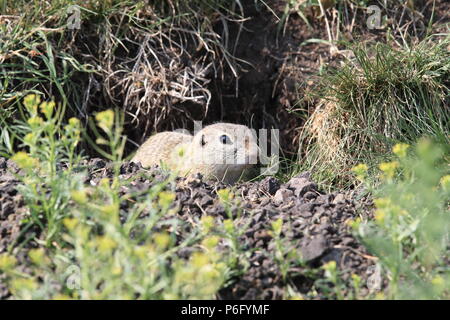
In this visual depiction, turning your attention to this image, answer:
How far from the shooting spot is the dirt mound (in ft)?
10.6

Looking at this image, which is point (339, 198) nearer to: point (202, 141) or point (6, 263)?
point (202, 141)

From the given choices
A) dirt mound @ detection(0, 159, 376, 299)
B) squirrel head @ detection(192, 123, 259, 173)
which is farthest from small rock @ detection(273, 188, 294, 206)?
squirrel head @ detection(192, 123, 259, 173)

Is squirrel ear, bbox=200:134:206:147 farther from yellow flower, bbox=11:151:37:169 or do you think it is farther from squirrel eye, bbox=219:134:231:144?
yellow flower, bbox=11:151:37:169

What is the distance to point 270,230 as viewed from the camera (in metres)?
3.55

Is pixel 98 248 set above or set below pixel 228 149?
below

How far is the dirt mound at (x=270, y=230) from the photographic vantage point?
3.23m

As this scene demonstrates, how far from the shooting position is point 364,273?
3.33 m

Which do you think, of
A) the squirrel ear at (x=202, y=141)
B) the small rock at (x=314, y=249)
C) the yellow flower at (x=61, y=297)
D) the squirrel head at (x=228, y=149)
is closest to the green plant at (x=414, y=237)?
the small rock at (x=314, y=249)

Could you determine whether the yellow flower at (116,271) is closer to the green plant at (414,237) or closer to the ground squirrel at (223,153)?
the green plant at (414,237)

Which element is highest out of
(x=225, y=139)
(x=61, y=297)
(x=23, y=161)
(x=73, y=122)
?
(x=73, y=122)

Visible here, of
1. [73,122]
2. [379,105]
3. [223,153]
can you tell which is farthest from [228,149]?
[73,122]
